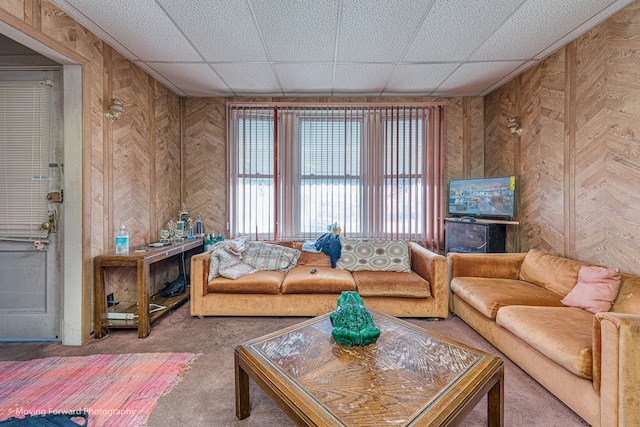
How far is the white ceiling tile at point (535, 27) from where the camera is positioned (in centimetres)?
204

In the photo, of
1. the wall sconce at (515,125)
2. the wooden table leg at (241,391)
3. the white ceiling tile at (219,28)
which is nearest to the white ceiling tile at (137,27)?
the white ceiling tile at (219,28)

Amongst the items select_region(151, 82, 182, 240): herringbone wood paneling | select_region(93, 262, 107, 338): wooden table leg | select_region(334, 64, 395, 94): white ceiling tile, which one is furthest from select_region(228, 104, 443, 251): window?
select_region(93, 262, 107, 338): wooden table leg

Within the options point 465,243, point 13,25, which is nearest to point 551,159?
point 465,243

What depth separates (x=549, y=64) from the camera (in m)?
2.76

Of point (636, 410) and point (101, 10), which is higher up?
point (101, 10)

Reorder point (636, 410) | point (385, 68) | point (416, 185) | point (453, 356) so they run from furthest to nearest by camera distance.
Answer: point (416, 185), point (385, 68), point (453, 356), point (636, 410)

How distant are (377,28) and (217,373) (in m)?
3.05

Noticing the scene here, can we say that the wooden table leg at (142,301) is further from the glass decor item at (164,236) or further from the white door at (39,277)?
the glass decor item at (164,236)

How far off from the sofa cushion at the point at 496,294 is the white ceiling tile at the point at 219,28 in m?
3.06

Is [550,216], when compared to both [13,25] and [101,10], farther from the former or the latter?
[13,25]

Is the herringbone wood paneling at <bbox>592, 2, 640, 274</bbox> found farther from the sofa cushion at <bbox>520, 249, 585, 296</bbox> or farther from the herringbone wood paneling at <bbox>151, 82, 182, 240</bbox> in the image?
the herringbone wood paneling at <bbox>151, 82, 182, 240</bbox>

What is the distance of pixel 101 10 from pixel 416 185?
375cm

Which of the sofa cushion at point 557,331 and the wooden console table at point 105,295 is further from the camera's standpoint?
the wooden console table at point 105,295

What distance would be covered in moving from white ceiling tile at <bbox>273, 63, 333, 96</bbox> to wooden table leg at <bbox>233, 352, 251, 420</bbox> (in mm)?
2900
